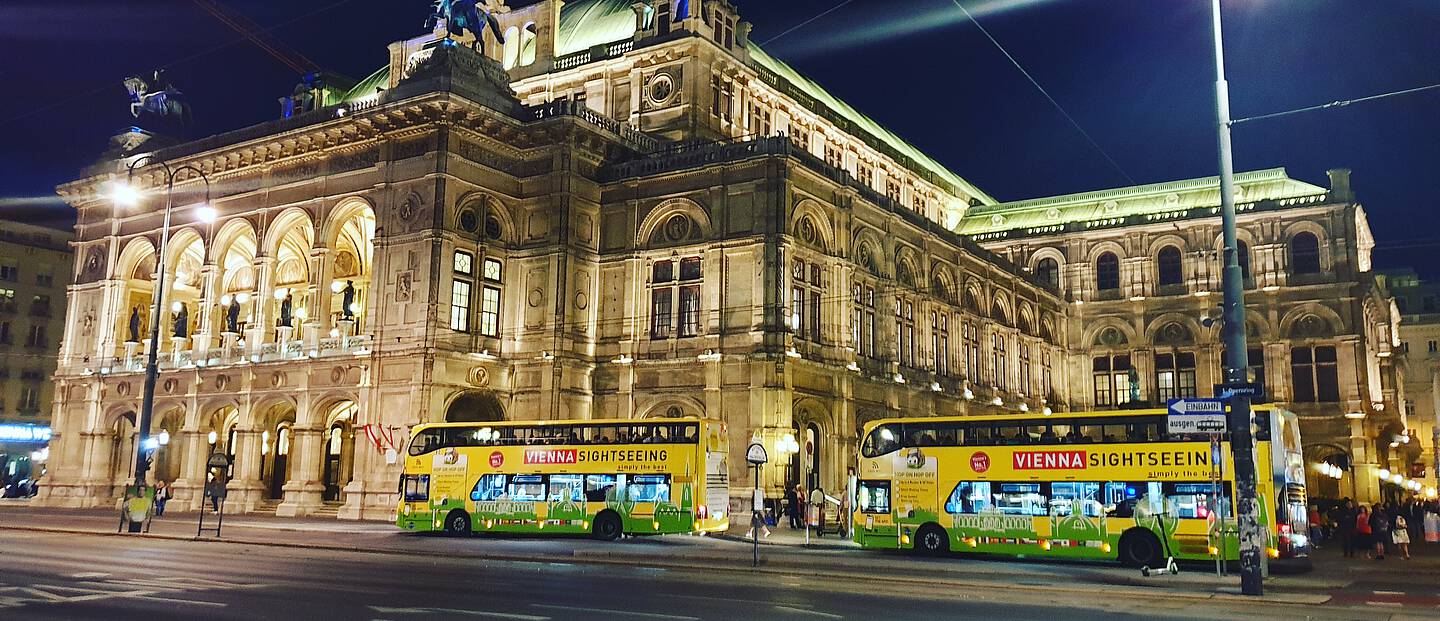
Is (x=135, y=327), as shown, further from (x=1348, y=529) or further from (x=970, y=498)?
(x=1348, y=529)

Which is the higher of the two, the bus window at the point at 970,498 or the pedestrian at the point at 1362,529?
the bus window at the point at 970,498

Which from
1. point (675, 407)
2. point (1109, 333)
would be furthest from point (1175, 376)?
point (675, 407)

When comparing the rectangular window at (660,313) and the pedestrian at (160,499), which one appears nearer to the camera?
the pedestrian at (160,499)

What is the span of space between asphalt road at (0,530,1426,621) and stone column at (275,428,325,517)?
716 inches

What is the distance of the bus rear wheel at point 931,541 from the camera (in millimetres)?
29344

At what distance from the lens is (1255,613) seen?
17.4 meters

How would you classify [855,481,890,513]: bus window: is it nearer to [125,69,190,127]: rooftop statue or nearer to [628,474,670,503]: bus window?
[628,474,670,503]: bus window

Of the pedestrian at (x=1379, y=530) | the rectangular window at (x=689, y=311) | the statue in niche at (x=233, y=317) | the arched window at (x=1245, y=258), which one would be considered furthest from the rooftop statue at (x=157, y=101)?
the arched window at (x=1245, y=258)

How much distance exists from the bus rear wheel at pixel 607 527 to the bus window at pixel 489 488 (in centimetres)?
322

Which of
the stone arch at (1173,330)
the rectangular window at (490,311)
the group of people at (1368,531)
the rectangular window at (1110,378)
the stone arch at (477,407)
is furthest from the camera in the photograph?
the rectangular window at (1110,378)

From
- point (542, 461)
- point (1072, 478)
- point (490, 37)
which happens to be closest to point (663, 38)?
point (490, 37)

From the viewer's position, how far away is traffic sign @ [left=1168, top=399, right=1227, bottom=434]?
20.4m

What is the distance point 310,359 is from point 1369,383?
62262 mm

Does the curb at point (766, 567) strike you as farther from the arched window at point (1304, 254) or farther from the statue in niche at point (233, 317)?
the arched window at point (1304, 254)
